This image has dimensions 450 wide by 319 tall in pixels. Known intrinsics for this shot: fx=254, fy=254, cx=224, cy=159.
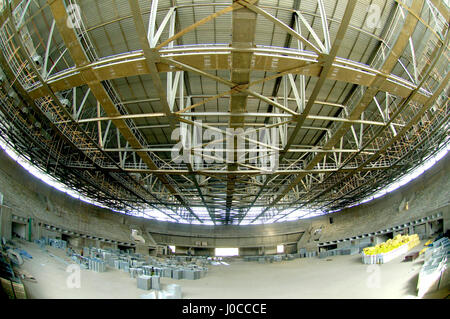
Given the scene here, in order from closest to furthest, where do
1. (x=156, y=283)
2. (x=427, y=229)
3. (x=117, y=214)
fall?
1. (x=156, y=283)
2. (x=427, y=229)
3. (x=117, y=214)

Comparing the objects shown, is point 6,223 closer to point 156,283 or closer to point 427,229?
point 156,283

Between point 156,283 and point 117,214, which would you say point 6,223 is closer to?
point 156,283

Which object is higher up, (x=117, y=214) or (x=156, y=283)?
(x=117, y=214)

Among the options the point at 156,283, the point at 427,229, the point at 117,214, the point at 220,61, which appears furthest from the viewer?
the point at 117,214

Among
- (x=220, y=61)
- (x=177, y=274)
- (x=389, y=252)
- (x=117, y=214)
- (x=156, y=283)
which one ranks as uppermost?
(x=220, y=61)

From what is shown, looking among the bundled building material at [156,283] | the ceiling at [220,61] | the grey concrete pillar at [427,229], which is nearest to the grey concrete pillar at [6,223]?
the ceiling at [220,61]

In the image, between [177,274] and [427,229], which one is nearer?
[177,274]

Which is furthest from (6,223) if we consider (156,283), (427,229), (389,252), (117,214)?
(427,229)

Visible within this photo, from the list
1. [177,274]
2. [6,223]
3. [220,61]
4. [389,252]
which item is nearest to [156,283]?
[177,274]

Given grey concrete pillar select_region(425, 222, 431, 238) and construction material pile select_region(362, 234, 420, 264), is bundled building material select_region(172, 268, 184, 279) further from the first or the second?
grey concrete pillar select_region(425, 222, 431, 238)

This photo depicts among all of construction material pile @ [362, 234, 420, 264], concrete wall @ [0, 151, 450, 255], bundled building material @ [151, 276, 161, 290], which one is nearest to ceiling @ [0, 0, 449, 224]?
concrete wall @ [0, 151, 450, 255]

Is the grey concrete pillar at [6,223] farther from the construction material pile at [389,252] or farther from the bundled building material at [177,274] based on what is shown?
the construction material pile at [389,252]

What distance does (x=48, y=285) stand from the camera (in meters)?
10.1
